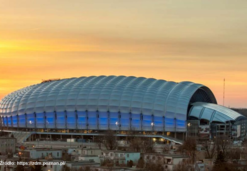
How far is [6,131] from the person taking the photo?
13675 cm

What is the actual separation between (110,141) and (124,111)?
55.7 ft

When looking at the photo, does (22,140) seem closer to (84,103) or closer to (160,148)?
(84,103)

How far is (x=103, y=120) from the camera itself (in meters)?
124

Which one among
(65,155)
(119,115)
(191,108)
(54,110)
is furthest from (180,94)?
(65,155)

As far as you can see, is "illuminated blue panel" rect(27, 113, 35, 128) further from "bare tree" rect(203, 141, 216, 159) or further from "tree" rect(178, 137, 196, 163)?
"bare tree" rect(203, 141, 216, 159)

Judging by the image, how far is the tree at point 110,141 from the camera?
10494cm

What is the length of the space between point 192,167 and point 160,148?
2920 cm

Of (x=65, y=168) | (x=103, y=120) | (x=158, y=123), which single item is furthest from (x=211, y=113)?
(x=65, y=168)

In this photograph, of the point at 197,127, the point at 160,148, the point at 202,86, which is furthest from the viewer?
the point at 202,86

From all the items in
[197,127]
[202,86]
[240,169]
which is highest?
[202,86]

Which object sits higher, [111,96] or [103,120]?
[111,96]

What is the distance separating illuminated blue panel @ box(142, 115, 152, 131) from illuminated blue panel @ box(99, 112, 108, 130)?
276 inches

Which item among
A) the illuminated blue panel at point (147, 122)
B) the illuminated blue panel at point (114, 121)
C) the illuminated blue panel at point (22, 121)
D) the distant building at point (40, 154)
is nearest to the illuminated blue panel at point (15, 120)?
the illuminated blue panel at point (22, 121)

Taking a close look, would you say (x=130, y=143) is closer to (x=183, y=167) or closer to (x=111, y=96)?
(x=111, y=96)
